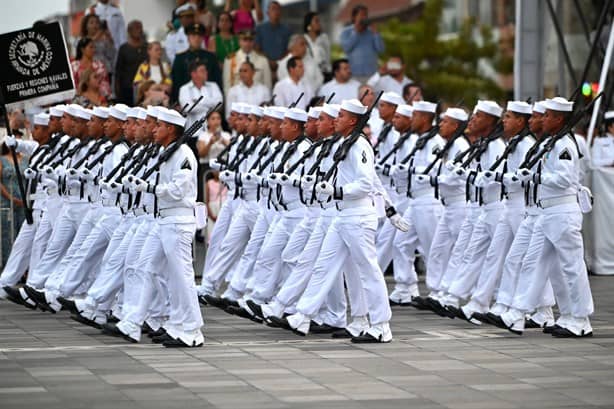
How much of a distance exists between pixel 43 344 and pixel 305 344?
2255mm

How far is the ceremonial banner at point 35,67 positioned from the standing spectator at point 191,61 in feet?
11.3

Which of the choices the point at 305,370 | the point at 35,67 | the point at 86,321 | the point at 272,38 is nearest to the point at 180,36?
the point at 272,38

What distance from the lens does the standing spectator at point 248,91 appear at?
2256cm

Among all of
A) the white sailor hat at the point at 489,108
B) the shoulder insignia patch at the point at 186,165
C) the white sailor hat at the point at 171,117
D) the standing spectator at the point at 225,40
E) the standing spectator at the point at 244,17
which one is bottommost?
the shoulder insignia patch at the point at 186,165

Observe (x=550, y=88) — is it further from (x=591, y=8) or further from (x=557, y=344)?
(x=557, y=344)

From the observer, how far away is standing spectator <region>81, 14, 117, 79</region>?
77.0 feet

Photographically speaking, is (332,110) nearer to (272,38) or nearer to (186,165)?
(186,165)

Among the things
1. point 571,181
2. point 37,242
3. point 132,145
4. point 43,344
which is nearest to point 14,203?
point 37,242

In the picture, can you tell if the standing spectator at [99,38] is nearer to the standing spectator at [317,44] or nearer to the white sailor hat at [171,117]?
the standing spectator at [317,44]

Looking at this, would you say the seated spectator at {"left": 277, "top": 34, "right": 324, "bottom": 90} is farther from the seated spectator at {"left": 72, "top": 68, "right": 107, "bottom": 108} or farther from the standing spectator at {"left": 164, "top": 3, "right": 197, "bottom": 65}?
the seated spectator at {"left": 72, "top": 68, "right": 107, "bottom": 108}

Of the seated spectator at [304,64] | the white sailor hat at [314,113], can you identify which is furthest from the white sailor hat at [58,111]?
the seated spectator at [304,64]

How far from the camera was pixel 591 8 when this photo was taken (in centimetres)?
2764

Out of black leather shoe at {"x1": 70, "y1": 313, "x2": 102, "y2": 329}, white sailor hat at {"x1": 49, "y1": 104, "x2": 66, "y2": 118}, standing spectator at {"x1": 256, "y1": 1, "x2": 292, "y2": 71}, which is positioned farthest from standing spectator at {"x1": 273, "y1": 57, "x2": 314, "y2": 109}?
black leather shoe at {"x1": 70, "y1": 313, "x2": 102, "y2": 329}

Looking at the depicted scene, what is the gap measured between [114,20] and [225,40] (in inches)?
69.4
